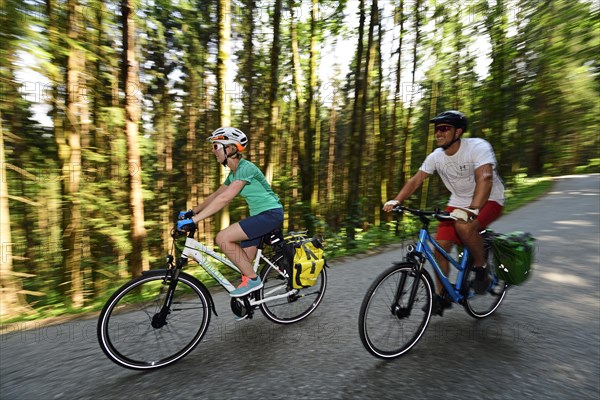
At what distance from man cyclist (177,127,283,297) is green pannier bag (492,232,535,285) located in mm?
2402

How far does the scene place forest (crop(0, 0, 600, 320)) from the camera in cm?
680

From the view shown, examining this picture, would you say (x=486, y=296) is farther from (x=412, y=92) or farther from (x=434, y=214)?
A: (x=412, y=92)

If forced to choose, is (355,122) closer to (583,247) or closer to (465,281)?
(583,247)

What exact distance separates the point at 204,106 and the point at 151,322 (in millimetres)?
13648

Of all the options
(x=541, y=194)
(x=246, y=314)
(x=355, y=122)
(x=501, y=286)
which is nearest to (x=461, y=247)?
(x=501, y=286)

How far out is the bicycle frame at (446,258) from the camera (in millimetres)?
3383

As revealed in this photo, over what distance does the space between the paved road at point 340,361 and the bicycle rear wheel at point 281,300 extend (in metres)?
0.13

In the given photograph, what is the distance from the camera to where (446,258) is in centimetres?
371

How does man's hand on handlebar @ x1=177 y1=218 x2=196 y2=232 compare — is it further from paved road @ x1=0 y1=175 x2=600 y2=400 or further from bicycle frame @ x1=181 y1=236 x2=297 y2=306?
paved road @ x1=0 y1=175 x2=600 y2=400

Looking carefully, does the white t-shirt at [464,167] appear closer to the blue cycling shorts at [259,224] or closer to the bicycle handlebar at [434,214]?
Answer: the bicycle handlebar at [434,214]

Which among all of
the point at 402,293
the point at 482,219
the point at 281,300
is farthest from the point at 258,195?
the point at 482,219

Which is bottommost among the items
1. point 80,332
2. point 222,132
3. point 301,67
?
point 80,332

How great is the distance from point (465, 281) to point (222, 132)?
2.98 meters

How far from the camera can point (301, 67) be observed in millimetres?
12828
